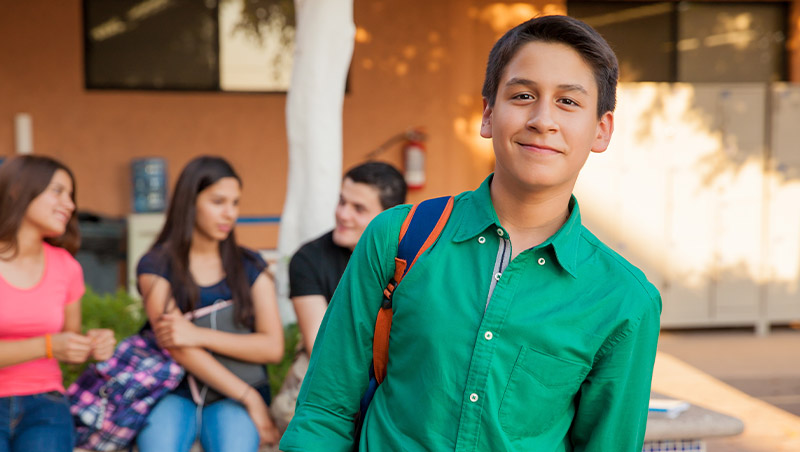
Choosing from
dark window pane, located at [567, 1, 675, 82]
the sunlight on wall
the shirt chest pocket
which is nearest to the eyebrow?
the shirt chest pocket

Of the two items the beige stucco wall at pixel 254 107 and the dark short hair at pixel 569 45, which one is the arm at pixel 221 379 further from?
the beige stucco wall at pixel 254 107

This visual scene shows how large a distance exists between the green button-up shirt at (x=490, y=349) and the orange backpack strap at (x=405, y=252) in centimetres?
1

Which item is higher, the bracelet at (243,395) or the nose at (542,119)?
the nose at (542,119)

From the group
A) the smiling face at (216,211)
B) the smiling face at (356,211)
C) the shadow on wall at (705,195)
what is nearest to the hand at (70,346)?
the smiling face at (216,211)

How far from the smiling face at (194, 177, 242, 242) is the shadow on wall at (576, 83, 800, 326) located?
525cm

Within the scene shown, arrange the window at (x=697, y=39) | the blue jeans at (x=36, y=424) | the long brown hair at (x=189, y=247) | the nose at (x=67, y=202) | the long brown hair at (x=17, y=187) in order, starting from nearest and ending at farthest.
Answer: the blue jeans at (x=36, y=424) < the long brown hair at (x=17, y=187) < the nose at (x=67, y=202) < the long brown hair at (x=189, y=247) < the window at (x=697, y=39)

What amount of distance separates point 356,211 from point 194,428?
3.74ft

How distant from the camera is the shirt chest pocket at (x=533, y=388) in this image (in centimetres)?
164

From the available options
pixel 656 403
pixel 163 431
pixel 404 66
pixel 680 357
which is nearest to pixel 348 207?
pixel 163 431

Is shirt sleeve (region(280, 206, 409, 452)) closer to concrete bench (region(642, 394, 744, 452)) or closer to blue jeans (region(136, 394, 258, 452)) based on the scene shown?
blue jeans (region(136, 394, 258, 452))

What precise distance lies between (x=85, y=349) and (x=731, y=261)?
7133mm

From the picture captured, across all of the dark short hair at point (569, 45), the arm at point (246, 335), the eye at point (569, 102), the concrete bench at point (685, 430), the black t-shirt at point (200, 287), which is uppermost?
the dark short hair at point (569, 45)

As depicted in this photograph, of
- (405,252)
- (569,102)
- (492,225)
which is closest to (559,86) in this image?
(569,102)

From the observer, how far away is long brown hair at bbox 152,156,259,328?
3697 mm
